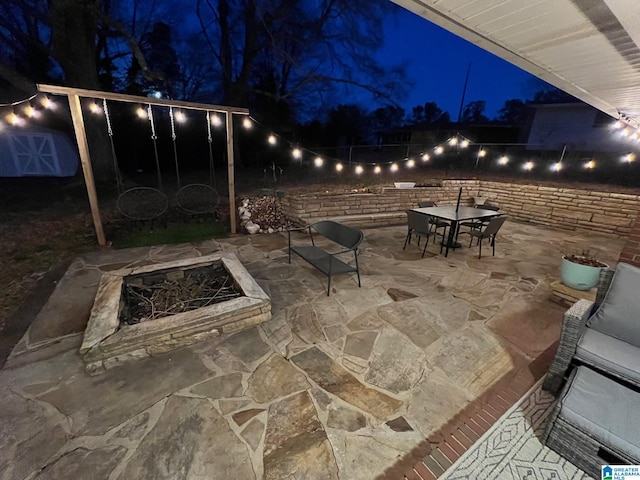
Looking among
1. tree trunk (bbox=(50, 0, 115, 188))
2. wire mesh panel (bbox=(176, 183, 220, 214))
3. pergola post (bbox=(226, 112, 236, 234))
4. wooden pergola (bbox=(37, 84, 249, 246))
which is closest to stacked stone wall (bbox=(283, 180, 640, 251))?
pergola post (bbox=(226, 112, 236, 234))

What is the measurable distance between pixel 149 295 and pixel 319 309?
1676 millimetres

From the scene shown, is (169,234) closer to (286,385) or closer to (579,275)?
(286,385)

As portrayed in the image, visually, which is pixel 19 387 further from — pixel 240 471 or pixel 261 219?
pixel 261 219

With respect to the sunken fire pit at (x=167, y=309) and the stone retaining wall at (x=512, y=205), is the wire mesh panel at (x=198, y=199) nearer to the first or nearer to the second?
the stone retaining wall at (x=512, y=205)

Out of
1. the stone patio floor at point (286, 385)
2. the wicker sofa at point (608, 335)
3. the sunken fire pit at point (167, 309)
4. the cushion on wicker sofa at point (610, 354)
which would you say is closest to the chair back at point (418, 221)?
the stone patio floor at point (286, 385)

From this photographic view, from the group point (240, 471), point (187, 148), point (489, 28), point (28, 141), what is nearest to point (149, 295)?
point (240, 471)

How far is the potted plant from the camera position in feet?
8.75

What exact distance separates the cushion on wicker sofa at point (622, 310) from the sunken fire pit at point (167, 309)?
93.9 inches

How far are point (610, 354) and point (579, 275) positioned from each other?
1.54 metres

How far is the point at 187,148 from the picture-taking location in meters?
9.62

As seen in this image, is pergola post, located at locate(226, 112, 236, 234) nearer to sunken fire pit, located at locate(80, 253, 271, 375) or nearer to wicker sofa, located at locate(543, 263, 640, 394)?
sunken fire pit, located at locate(80, 253, 271, 375)

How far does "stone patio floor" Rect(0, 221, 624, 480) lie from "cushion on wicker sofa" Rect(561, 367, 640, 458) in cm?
42

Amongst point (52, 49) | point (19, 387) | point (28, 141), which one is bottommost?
point (19, 387)

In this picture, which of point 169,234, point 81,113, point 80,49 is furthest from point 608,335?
point 80,49
